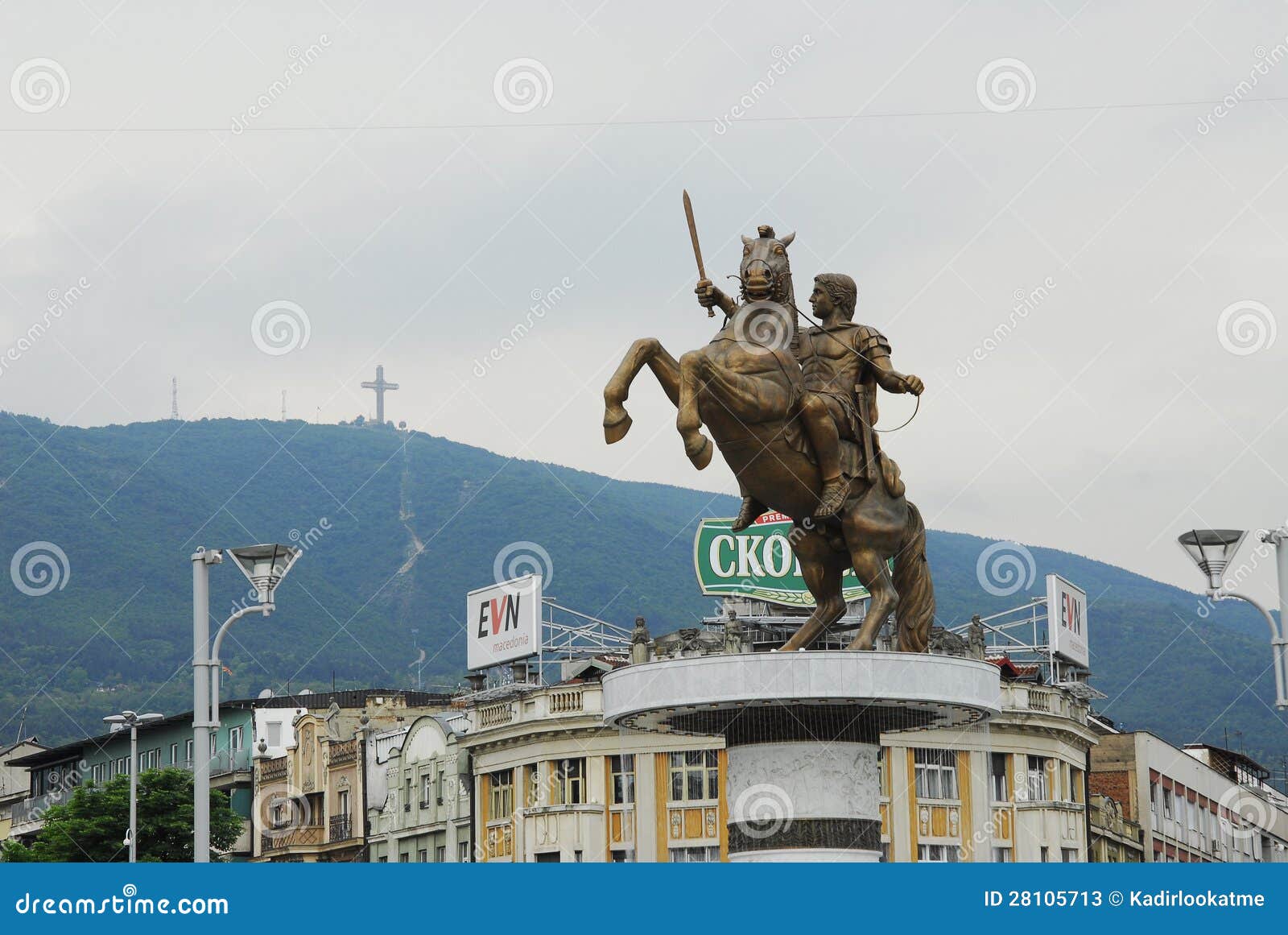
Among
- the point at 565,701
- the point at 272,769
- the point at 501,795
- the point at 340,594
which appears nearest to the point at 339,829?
the point at 272,769

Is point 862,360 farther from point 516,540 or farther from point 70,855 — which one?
point 516,540

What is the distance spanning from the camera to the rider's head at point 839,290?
81.5 feet

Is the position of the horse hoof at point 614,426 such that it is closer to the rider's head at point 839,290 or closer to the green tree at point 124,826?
the rider's head at point 839,290

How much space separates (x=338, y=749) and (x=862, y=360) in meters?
61.3

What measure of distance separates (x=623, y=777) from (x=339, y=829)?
54.6 feet

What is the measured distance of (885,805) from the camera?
66312mm

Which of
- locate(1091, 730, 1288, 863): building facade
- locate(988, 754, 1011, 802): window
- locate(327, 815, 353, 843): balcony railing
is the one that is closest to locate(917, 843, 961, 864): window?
→ locate(988, 754, 1011, 802): window

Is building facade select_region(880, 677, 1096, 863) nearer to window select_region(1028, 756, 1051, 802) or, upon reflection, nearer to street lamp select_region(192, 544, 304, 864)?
window select_region(1028, 756, 1051, 802)

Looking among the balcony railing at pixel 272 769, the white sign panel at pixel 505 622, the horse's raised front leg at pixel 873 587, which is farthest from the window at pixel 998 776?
the horse's raised front leg at pixel 873 587

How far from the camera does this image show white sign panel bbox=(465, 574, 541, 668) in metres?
75.5

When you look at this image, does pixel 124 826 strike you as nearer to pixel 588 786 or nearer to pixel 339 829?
pixel 339 829

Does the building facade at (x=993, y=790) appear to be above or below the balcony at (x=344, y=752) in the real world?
below

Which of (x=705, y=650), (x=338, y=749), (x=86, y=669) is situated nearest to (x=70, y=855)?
(x=338, y=749)

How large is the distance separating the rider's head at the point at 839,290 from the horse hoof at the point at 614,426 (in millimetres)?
3591
